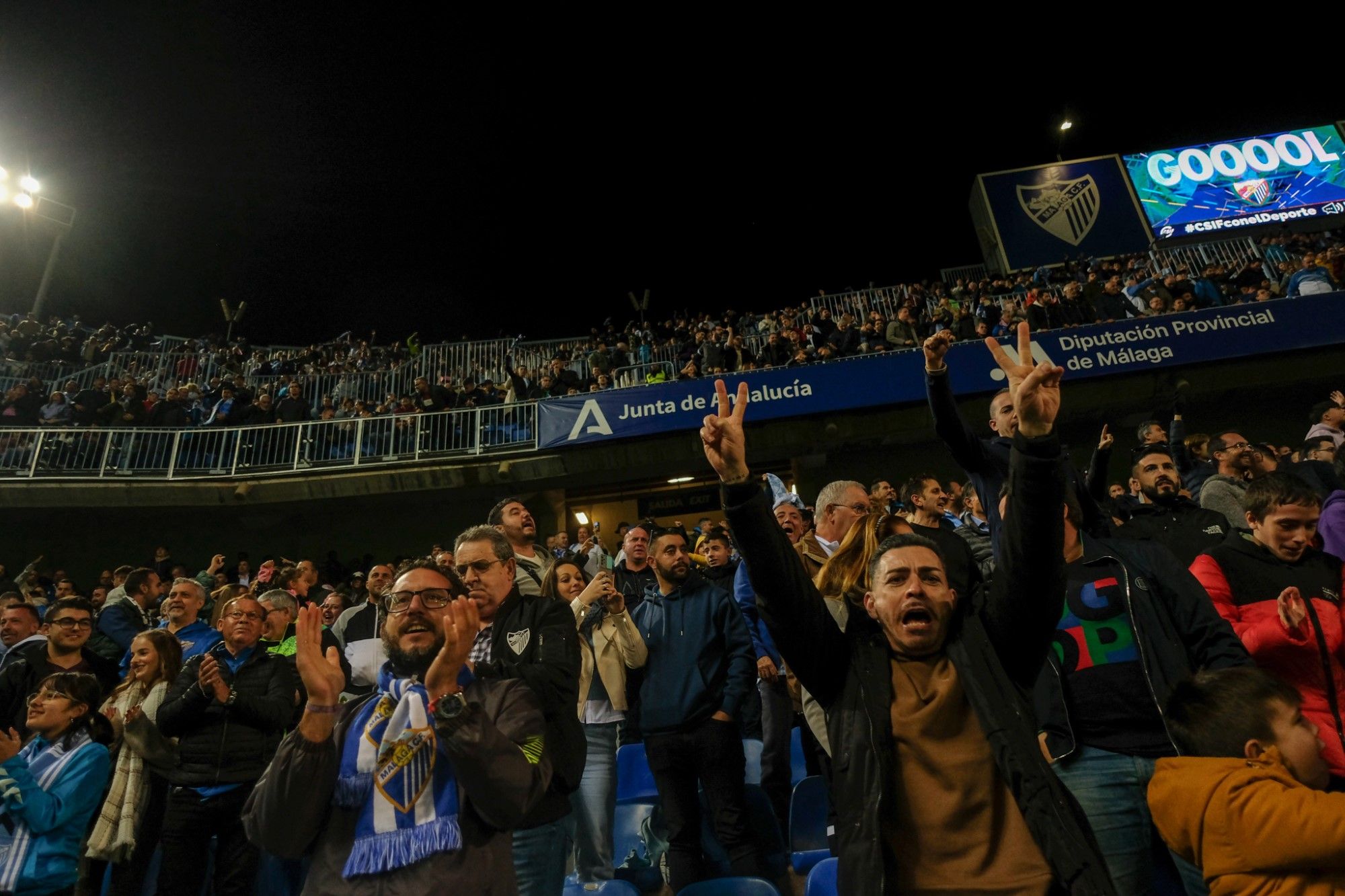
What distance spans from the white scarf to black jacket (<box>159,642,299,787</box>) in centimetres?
16

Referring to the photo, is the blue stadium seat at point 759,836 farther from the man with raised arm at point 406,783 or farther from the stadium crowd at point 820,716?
the man with raised arm at point 406,783

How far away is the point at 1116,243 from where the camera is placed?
16.2 meters

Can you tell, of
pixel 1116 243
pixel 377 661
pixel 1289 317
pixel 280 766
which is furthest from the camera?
pixel 1116 243

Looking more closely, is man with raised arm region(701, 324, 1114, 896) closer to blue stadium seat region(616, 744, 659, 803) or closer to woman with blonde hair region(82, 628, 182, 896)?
blue stadium seat region(616, 744, 659, 803)

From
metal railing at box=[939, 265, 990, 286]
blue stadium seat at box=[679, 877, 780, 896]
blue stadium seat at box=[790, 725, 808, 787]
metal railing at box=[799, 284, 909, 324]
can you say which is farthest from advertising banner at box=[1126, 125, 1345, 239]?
blue stadium seat at box=[679, 877, 780, 896]

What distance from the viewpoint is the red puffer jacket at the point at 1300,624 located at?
2.06m

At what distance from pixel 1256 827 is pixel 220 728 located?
3828 mm

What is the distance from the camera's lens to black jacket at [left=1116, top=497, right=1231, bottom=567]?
295 centimetres

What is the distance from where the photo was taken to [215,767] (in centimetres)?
317

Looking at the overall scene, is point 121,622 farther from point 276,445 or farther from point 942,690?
point 276,445

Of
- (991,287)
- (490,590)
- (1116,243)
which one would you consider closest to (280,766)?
(490,590)

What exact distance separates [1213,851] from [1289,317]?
1308cm

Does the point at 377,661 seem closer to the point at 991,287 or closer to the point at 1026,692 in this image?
the point at 1026,692

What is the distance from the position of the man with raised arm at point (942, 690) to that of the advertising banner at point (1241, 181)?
61.4 feet
